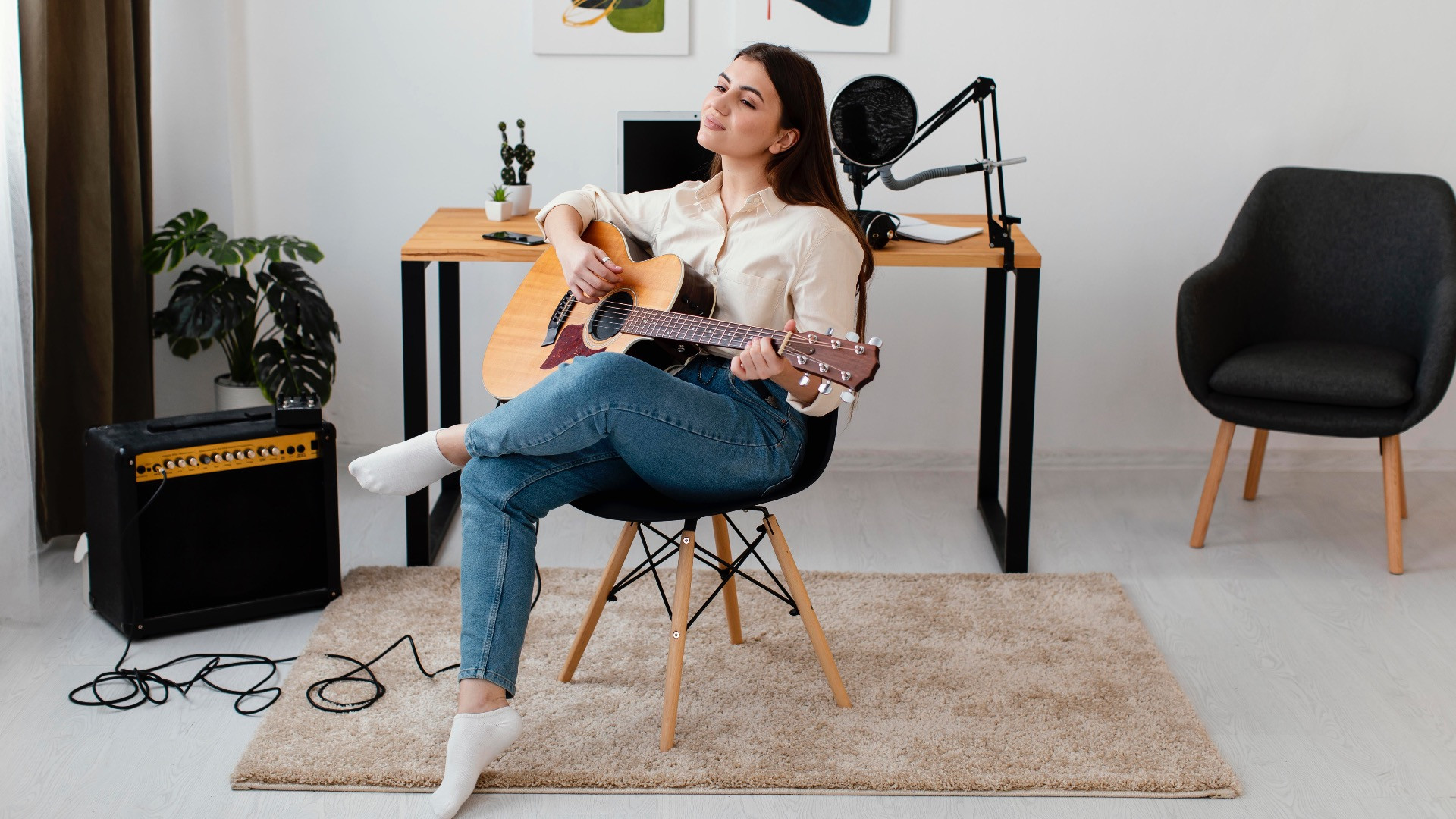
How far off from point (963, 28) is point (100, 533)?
2147 millimetres

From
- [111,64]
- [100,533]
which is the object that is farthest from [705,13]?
[100,533]

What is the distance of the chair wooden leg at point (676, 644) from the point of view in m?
1.89

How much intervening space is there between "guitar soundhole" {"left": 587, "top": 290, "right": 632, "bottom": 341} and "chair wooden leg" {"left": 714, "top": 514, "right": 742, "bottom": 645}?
1.11 feet

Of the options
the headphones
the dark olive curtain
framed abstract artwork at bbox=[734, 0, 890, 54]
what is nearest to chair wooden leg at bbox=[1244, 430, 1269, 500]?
the headphones

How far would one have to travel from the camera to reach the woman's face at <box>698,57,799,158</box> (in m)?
1.96

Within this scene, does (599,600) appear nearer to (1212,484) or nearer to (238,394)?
(238,394)

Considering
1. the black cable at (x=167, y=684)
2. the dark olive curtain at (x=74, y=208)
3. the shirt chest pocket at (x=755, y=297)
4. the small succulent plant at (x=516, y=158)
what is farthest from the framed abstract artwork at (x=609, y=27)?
the black cable at (x=167, y=684)

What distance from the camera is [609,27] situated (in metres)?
2.99

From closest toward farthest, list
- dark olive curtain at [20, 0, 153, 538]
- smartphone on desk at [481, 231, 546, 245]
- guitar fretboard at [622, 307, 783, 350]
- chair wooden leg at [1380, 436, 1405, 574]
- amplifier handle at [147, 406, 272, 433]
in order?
1. guitar fretboard at [622, 307, 783, 350]
2. amplifier handle at [147, 406, 272, 433]
3. dark olive curtain at [20, 0, 153, 538]
4. smartphone on desk at [481, 231, 546, 245]
5. chair wooden leg at [1380, 436, 1405, 574]

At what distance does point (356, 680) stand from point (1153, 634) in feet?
4.64

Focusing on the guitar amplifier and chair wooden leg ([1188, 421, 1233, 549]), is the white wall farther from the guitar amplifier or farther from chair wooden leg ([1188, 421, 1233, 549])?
the guitar amplifier

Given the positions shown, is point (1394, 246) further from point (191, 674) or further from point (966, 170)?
point (191, 674)

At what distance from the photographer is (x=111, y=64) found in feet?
8.59

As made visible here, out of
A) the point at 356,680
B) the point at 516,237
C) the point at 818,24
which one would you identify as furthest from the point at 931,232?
the point at 356,680
